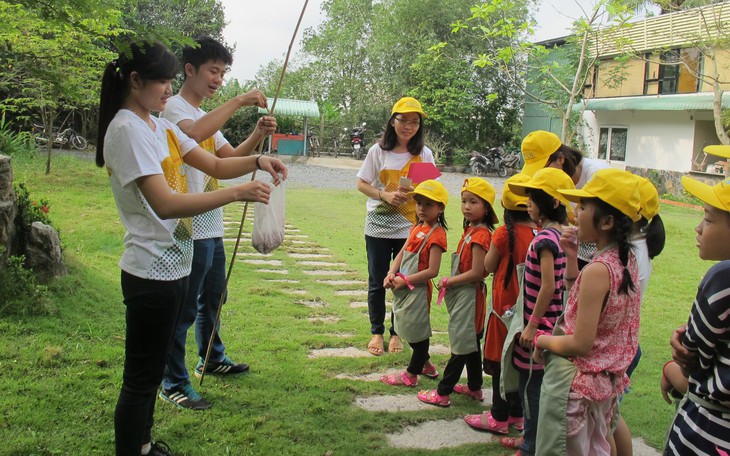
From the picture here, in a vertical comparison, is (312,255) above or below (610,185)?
below

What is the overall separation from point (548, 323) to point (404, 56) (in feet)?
80.1

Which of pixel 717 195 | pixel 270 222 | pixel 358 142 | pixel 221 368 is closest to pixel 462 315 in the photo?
pixel 270 222

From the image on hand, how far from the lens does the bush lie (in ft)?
12.5

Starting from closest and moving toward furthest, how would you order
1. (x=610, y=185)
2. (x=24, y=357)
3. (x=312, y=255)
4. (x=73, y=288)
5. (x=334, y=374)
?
1. (x=610, y=185)
2. (x=24, y=357)
3. (x=334, y=374)
4. (x=73, y=288)
5. (x=312, y=255)

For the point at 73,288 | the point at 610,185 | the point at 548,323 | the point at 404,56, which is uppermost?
the point at 404,56

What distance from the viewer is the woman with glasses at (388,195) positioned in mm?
3988

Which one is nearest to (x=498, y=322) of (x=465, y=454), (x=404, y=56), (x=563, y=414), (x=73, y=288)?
(x=465, y=454)

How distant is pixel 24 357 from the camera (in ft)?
10.9

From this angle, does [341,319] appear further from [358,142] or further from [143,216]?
[358,142]

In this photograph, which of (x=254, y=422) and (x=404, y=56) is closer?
(x=254, y=422)

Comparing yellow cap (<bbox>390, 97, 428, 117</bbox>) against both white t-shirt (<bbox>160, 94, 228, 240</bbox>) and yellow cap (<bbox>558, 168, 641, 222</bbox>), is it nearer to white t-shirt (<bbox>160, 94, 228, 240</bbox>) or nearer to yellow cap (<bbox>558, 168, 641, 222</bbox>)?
white t-shirt (<bbox>160, 94, 228, 240</bbox>)

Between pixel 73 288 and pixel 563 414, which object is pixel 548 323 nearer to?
pixel 563 414

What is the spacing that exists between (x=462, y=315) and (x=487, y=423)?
578 mm

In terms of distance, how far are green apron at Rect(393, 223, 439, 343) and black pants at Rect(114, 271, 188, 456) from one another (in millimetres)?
1617
